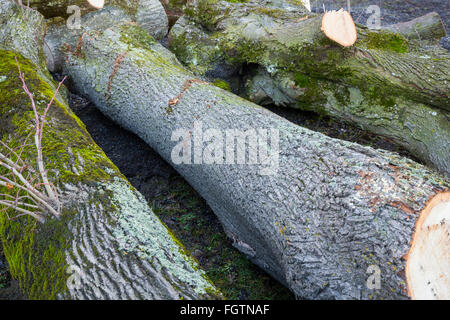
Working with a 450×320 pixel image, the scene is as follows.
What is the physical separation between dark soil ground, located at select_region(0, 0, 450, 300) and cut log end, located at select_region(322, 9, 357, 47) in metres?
0.87

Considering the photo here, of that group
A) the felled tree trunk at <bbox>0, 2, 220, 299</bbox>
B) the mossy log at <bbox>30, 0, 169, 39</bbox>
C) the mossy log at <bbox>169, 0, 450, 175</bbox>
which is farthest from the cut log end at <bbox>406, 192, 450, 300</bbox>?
the mossy log at <bbox>30, 0, 169, 39</bbox>

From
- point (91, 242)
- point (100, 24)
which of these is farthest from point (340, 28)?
point (91, 242)

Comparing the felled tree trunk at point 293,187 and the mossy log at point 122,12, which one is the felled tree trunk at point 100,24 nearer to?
Result: the mossy log at point 122,12

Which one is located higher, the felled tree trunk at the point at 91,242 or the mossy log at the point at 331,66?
the mossy log at the point at 331,66

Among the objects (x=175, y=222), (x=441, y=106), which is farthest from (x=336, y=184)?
(x=441, y=106)

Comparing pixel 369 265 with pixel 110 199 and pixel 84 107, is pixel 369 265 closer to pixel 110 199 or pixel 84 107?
pixel 110 199

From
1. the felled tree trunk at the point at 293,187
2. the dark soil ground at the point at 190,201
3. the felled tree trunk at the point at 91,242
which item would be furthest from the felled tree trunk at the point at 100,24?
the felled tree trunk at the point at 91,242

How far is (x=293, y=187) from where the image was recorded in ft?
7.22

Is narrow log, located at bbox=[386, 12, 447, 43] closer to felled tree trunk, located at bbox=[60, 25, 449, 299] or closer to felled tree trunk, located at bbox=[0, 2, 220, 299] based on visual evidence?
→ felled tree trunk, located at bbox=[60, 25, 449, 299]

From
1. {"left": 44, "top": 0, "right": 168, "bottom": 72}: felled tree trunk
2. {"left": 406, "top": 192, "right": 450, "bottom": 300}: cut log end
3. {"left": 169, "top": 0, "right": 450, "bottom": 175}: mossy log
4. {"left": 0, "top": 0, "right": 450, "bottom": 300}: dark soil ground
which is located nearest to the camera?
{"left": 406, "top": 192, "right": 450, "bottom": 300}: cut log end

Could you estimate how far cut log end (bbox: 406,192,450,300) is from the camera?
1.70 m

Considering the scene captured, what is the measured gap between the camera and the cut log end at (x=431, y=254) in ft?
5.58

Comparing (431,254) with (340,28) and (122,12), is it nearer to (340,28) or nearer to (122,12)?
(340,28)

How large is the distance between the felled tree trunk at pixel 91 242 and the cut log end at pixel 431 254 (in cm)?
99
